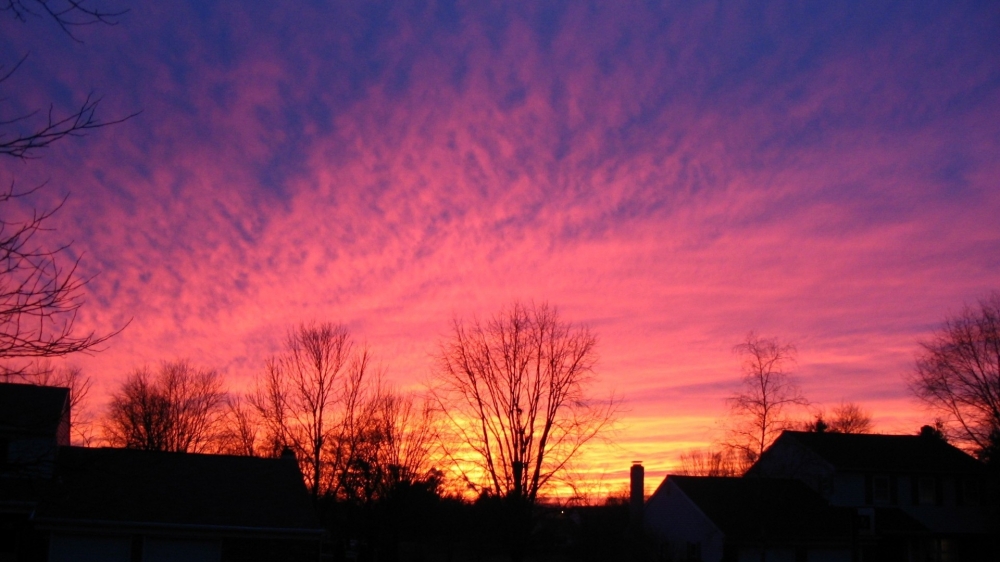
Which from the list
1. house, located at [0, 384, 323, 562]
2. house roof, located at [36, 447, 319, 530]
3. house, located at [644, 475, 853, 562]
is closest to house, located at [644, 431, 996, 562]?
house, located at [644, 475, 853, 562]

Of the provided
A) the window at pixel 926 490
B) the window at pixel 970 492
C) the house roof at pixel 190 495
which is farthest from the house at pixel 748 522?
the house roof at pixel 190 495

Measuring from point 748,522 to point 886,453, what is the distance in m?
12.2

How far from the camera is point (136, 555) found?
28391 millimetres

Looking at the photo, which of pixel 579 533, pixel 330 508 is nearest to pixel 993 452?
pixel 579 533

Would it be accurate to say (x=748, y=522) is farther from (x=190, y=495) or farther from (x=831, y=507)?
(x=190, y=495)

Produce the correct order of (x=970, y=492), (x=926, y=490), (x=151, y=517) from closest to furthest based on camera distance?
(x=151, y=517) → (x=926, y=490) → (x=970, y=492)

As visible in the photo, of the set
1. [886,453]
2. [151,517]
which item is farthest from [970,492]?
[151,517]

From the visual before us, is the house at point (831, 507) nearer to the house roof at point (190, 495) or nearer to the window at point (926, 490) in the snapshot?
A: the window at point (926, 490)

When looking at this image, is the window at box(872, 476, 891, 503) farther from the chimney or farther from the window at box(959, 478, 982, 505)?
the chimney

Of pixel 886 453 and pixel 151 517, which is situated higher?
pixel 886 453

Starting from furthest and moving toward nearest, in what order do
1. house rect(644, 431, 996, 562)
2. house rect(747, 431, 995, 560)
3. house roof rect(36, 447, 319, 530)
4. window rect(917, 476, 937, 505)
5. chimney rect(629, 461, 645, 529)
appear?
chimney rect(629, 461, 645, 529) → window rect(917, 476, 937, 505) → house rect(747, 431, 995, 560) → house rect(644, 431, 996, 562) → house roof rect(36, 447, 319, 530)

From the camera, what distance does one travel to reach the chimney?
177ft

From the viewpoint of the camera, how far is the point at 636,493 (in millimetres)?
55031

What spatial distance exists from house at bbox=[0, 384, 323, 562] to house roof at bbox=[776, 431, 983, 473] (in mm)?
30711
